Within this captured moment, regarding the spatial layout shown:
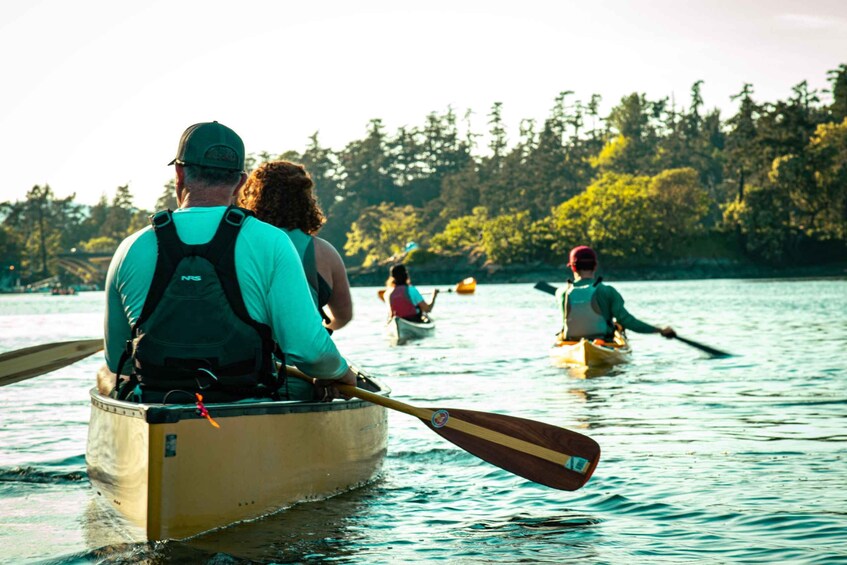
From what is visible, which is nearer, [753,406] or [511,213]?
Answer: [753,406]

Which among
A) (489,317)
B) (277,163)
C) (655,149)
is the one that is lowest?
(489,317)

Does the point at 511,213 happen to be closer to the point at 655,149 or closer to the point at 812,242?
the point at 655,149

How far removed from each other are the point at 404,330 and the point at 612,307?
961cm

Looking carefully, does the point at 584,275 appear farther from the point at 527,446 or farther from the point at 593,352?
the point at 527,446

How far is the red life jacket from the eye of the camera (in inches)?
907

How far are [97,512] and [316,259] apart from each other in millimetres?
2043

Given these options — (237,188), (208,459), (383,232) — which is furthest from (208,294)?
(383,232)

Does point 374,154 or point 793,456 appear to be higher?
point 374,154

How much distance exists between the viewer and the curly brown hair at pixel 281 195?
6156mm

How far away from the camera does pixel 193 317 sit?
15.6 feet

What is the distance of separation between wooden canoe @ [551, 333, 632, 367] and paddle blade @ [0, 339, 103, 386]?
8251mm

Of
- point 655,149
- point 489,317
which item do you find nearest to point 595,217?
point 655,149

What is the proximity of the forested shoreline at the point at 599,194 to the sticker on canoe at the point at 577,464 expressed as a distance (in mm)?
64179

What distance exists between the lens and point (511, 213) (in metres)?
120
